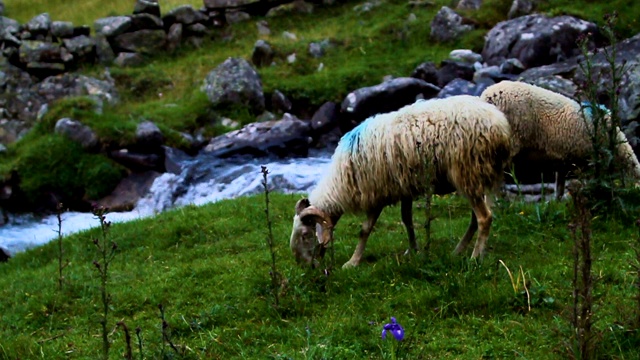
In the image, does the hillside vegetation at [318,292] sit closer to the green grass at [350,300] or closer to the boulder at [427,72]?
the green grass at [350,300]

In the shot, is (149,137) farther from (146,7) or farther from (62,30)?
(146,7)

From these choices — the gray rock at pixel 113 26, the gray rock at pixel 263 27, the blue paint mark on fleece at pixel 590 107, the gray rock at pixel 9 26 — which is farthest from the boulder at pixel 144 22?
the blue paint mark on fleece at pixel 590 107

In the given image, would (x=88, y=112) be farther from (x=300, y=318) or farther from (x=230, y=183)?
(x=300, y=318)

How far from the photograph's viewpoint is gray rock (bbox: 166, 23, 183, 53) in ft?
73.3

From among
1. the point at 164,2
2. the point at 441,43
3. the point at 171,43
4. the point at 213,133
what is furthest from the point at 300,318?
the point at 164,2

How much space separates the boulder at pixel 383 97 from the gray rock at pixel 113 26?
28.7 feet

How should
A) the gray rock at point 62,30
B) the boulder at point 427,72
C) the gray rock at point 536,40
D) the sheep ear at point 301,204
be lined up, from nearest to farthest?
the sheep ear at point 301,204, the gray rock at point 536,40, the boulder at point 427,72, the gray rock at point 62,30

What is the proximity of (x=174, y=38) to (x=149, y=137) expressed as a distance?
23.1 ft

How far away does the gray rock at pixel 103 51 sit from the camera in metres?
21.2

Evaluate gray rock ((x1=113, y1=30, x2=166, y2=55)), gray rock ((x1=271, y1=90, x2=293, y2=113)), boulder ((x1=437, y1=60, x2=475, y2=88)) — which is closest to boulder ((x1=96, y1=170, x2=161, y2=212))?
gray rock ((x1=271, y1=90, x2=293, y2=113))

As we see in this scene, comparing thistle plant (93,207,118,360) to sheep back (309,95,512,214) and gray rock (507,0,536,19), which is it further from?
gray rock (507,0,536,19)

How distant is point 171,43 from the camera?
73.5 ft

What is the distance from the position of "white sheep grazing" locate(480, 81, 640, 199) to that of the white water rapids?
5261 mm

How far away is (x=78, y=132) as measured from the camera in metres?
16.6
